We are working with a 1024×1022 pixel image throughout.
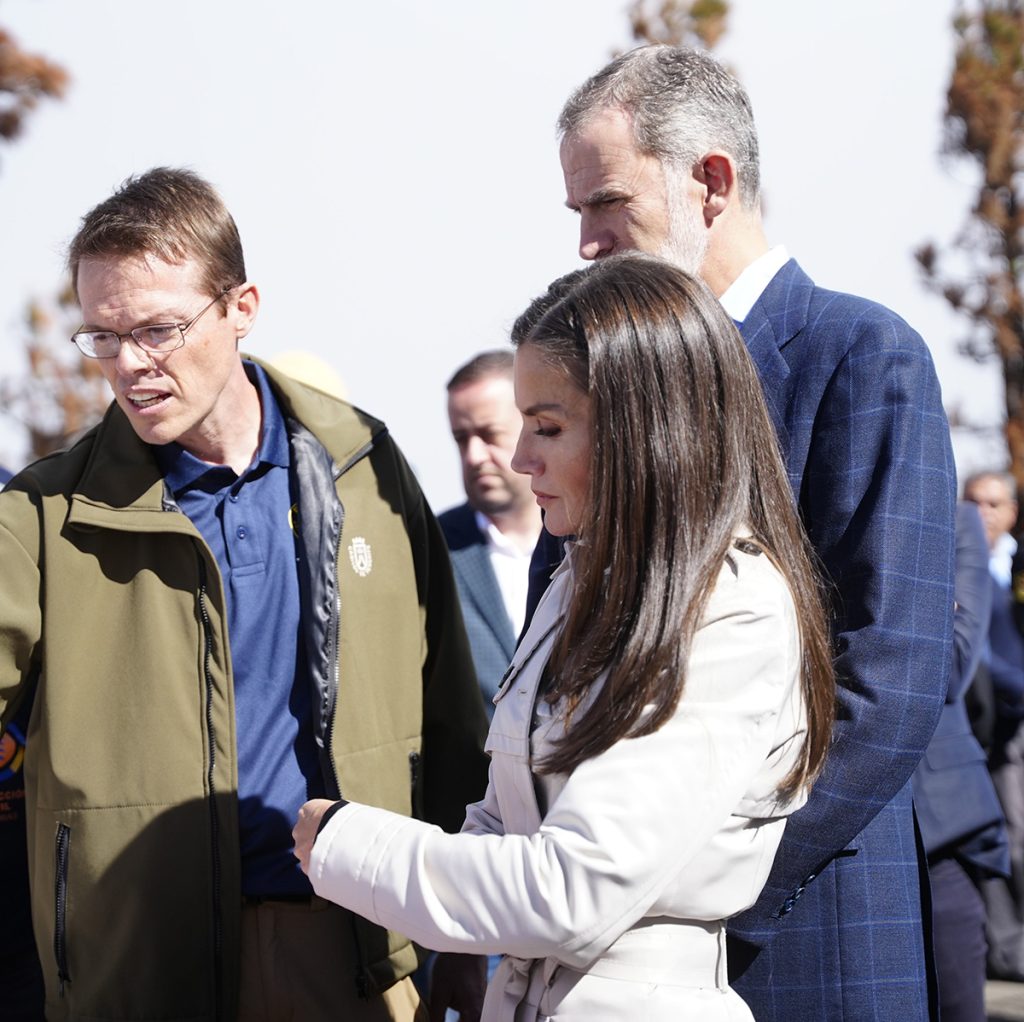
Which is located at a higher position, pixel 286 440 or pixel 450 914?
pixel 286 440

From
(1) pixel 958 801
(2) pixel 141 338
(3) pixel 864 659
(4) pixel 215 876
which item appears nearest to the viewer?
(3) pixel 864 659

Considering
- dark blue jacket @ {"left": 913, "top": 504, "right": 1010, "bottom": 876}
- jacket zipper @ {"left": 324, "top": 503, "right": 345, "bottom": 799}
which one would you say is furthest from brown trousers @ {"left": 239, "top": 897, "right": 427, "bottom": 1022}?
dark blue jacket @ {"left": 913, "top": 504, "right": 1010, "bottom": 876}

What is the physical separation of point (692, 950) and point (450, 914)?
1.06 ft

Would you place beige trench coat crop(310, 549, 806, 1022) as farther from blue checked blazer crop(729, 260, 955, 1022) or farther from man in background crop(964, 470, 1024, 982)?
man in background crop(964, 470, 1024, 982)

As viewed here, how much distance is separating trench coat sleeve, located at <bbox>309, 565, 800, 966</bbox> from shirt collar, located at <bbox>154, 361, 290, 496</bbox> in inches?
46.3

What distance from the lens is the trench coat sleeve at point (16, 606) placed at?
253cm

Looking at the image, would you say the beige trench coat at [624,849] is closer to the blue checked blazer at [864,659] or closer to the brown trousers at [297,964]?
the blue checked blazer at [864,659]

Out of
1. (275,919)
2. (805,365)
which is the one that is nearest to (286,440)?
(275,919)

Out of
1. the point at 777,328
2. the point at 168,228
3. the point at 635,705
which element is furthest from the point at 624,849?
the point at 168,228

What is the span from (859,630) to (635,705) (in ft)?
1.70

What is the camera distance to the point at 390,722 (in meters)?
2.84

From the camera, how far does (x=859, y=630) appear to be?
2082 millimetres

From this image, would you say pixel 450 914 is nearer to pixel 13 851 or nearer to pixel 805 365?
pixel 805 365

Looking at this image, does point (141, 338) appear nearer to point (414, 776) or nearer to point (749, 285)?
point (414, 776)
